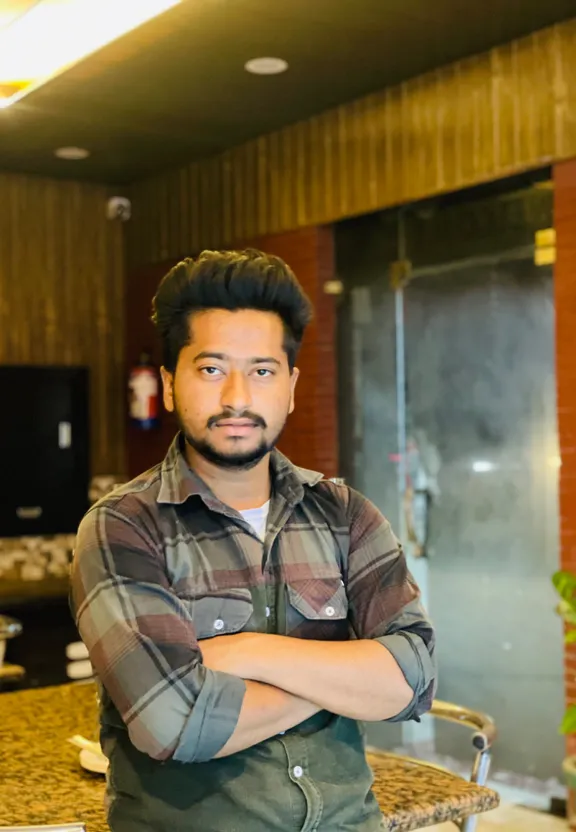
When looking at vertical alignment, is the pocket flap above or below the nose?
below

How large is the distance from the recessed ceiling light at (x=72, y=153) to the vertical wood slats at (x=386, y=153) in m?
0.55

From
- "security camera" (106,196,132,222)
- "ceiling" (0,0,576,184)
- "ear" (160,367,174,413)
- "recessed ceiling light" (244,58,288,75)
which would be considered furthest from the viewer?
"security camera" (106,196,132,222)

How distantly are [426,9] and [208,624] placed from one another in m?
2.69

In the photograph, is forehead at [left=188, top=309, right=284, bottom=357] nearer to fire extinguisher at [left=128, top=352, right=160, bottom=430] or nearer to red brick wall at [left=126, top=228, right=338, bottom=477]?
red brick wall at [left=126, top=228, right=338, bottom=477]

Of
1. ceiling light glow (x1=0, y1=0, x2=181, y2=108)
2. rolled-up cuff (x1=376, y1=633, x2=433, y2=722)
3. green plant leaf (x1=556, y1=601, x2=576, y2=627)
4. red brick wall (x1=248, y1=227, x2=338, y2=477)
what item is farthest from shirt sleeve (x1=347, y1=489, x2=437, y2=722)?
red brick wall (x1=248, y1=227, x2=338, y2=477)

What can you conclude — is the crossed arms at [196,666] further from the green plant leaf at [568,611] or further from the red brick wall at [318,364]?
the red brick wall at [318,364]

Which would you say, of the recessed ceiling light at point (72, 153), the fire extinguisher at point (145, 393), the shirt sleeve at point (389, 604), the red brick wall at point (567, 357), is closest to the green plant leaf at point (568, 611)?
the red brick wall at point (567, 357)

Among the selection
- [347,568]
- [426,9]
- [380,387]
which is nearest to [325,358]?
[380,387]

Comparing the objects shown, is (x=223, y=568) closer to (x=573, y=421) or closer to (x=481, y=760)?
(x=481, y=760)

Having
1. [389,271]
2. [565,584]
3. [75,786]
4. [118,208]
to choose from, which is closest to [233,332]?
[75,786]

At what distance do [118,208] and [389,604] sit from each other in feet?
15.1

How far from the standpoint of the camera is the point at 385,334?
178 inches

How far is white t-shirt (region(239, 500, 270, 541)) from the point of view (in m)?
1.36

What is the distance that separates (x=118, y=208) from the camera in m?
5.61
